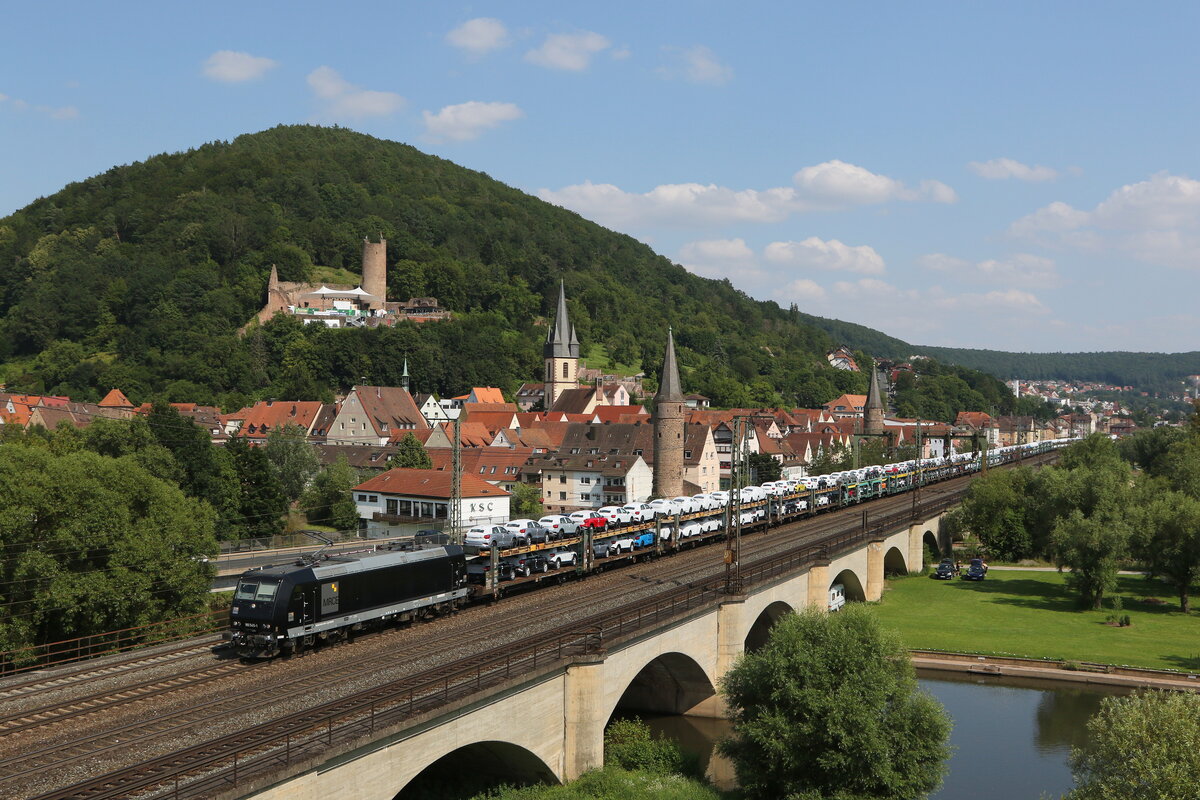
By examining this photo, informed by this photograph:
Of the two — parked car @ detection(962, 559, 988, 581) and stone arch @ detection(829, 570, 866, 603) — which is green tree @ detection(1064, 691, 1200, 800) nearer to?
stone arch @ detection(829, 570, 866, 603)

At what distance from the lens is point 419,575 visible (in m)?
35.8

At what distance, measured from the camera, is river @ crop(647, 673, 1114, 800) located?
1437 inches

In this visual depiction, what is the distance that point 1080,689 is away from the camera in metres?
47.0

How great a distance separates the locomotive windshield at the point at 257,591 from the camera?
30.0 meters

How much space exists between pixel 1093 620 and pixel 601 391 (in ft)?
345

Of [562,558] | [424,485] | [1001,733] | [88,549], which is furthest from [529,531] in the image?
[424,485]

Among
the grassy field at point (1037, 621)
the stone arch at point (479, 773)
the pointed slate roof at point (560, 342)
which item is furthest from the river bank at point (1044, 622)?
the pointed slate roof at point (560, 342)

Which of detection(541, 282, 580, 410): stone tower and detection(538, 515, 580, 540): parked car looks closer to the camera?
detection(538, 515, 580, 540): parked car

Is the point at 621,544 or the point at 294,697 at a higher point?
the point at 621,544

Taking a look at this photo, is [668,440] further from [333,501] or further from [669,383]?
[333,501]

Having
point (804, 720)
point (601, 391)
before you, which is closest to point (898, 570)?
point (804, 720)

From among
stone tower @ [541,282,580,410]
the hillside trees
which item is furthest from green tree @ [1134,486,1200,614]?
stone tower @ [541,282,580,410]

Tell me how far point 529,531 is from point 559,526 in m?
2.95

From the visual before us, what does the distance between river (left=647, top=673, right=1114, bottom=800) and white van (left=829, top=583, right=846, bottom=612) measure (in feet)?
33.6
